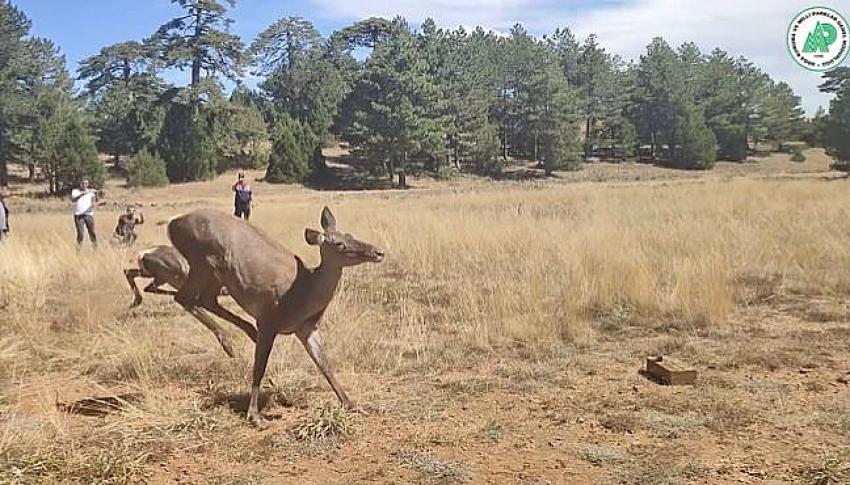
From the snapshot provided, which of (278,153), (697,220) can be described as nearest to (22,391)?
(697,220)

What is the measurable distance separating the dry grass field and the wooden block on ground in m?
0.08

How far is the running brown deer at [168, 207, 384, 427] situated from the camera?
18.0ft

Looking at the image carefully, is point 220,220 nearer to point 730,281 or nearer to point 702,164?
point 730,281

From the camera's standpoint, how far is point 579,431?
17.9 ft

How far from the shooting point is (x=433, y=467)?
4.79m

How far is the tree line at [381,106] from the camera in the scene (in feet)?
168

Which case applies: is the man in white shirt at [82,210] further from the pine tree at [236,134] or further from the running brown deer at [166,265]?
the pine tree at [236,134]

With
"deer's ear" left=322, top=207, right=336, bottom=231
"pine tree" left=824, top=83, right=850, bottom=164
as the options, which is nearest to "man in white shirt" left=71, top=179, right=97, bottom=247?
"deer's ear" left=322, top=207, right=336, bottom=231

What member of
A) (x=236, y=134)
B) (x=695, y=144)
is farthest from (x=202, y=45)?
(x=695, y=144)

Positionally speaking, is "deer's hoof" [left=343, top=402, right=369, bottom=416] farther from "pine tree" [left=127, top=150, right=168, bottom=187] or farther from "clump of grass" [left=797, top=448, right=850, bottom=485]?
"pine tree" [left=127, top=150, right=168, bottom=187]

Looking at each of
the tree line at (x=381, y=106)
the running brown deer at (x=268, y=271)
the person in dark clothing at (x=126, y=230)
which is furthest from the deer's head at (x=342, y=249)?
the tree line at (x=381, y=106)

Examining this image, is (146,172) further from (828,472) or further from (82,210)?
(828,472)

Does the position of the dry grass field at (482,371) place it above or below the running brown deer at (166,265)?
below

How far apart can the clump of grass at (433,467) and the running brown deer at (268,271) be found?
2.77 ft
